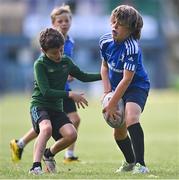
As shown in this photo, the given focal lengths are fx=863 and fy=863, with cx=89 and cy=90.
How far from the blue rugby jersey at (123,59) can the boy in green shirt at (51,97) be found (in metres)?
0.35

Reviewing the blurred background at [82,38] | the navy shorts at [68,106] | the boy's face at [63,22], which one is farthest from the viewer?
the blurred background at [82,38]

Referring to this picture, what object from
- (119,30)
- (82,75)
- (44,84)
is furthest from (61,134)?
(119,30)

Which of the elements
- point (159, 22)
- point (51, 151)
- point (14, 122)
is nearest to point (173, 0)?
point (159, 22)

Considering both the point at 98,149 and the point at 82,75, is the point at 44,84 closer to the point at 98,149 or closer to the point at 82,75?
the point at 82,75

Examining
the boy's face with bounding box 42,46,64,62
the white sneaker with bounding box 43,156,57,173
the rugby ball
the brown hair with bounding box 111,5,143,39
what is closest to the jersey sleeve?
the brown hair with bounding box 111,5,143,39

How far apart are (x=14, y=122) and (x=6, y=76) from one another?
105 feet

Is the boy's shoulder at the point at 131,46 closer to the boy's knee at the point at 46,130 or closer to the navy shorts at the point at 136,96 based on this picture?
the navy shorts at the point at 136,96

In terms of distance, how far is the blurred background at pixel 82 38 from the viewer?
56.8 m

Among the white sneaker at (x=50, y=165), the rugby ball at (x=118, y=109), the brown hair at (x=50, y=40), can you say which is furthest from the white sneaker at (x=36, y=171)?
the brown hair at (x=50, y=40)

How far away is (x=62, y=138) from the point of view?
10039 millimetres

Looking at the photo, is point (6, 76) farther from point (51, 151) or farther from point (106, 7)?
point (51, 151)

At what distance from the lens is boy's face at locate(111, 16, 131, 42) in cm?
980

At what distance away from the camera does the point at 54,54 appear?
981cm

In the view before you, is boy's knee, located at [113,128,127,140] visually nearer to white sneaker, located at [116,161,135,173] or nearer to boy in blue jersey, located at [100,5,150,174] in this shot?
boy in blue jersey, located at [100,5,150,174]
